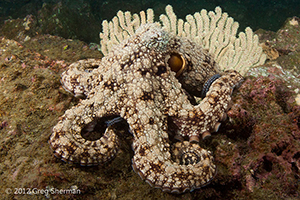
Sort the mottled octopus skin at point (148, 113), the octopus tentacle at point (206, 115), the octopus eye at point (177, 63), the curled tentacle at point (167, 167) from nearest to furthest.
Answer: the curled tentacle at point (167, 167) → the mottled octopus skin at point (148, 113) → the octopus tentacle at point (206, 115) → the octopus eye at point (177, 63)

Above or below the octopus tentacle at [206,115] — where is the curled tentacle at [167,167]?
below

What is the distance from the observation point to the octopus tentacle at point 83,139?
233 cm

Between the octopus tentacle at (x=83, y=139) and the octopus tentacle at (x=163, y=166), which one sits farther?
the octopus tentacle at (x=83, y=139)

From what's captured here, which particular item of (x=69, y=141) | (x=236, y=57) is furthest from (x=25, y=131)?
(x=236, y=57)

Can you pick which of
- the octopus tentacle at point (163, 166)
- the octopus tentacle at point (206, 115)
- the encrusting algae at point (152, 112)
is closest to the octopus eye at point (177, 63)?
the encrusting algae at point (152, 112)

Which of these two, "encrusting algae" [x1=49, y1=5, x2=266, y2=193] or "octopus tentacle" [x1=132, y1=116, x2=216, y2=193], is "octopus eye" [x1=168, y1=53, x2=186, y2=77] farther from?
"octopus tentacle" [x1=132, y1=116, x2=216, y2=193]

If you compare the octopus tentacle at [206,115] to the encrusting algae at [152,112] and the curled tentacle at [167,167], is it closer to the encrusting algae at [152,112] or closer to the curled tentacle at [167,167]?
the encrusting algae at [152,112]

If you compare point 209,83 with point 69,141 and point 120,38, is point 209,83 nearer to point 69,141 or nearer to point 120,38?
point 69,141

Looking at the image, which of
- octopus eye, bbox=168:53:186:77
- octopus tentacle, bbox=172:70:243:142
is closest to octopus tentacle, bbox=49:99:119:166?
octopus tentacle, bbox=172:70:243:142

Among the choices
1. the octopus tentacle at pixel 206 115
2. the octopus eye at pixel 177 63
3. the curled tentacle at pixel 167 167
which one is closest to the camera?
the curled tentacle at pixel 167 167

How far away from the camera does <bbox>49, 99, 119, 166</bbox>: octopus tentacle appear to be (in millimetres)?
2330

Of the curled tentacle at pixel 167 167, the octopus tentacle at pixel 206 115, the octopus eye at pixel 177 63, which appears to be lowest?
the curled tentacle at pixel 167 167

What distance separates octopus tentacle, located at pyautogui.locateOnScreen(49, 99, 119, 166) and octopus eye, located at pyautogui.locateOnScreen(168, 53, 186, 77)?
1.12 m

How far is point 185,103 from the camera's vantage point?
264 centimetres
